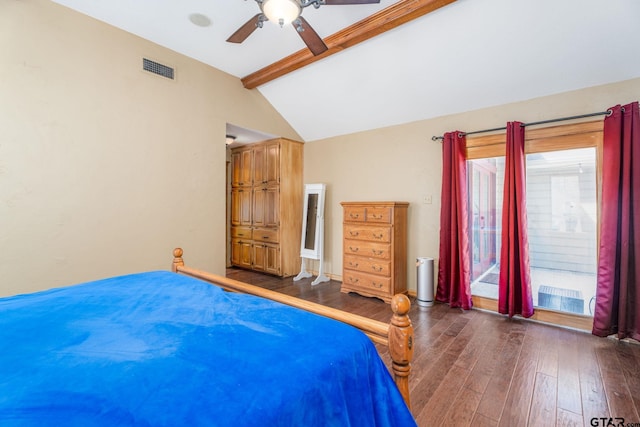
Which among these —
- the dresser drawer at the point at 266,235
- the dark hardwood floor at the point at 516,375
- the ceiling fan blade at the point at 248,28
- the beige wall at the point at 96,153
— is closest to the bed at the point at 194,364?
the dark hardwood floor at the point at 516,375

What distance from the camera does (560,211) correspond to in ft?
9.66

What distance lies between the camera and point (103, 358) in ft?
2.94

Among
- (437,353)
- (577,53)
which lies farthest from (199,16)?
(437,353)

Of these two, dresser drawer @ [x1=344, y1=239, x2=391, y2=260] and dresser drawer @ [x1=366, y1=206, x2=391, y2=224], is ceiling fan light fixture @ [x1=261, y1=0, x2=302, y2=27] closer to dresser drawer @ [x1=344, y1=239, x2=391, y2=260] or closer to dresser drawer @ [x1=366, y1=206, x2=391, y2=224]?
dresser drawer @ [x1=366, y1=206, x2=391, y2=224]

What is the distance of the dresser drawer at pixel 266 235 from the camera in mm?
4734

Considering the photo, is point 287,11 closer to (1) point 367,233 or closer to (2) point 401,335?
(2) point 401,335

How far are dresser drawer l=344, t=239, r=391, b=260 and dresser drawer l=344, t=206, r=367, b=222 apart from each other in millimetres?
301

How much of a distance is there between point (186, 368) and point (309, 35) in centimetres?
237

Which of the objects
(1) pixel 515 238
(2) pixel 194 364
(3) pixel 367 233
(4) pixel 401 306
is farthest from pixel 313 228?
(2) pixel 194 364

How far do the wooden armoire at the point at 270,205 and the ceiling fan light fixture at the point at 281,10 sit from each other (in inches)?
107

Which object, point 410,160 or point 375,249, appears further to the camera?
point 410,160

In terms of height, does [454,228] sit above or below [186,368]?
above

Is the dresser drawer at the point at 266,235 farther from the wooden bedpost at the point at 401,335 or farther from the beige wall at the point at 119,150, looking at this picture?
the wooden bedpost at the point at 401,335

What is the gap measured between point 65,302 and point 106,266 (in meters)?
1.57
